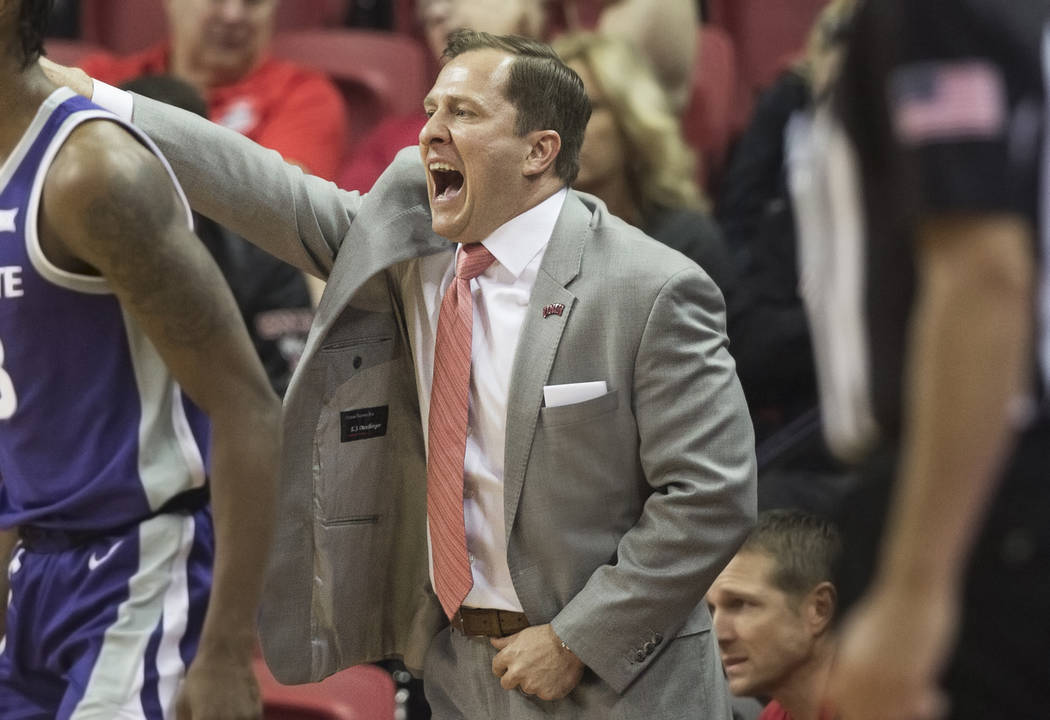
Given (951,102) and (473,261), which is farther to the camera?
(473,261)

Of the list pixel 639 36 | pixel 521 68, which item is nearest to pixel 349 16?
pixel 639 36

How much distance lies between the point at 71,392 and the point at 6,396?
0.30ft

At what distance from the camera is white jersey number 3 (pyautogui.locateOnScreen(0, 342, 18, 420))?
86.4 inches

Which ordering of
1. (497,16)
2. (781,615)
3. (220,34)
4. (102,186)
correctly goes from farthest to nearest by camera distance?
1. (220,34)
2. (497,16)
3. (781,615)
4. (102,186)

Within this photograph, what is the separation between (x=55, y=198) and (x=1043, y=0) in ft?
3.99

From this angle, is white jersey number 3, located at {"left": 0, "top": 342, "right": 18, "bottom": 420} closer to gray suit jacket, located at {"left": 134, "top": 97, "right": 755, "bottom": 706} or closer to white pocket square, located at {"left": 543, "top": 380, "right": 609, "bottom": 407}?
gray suit jacket, located at {"left": 134, "top": 97, "right": 755, "bottom": 706}

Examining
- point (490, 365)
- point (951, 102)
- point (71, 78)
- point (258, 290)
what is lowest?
point (258, 290)

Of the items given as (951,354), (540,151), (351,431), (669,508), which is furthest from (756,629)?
(951,354)

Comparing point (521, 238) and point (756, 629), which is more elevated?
point (521, 238)

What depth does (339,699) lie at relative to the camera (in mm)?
3580

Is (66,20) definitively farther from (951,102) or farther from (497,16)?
(951,102)

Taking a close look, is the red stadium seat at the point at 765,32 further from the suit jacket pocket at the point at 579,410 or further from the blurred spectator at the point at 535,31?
the suit jacket pocket at the point at 579,410

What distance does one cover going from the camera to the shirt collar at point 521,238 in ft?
9.37

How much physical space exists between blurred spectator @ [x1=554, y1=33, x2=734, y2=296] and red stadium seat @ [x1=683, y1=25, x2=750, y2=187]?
119 centimetres
